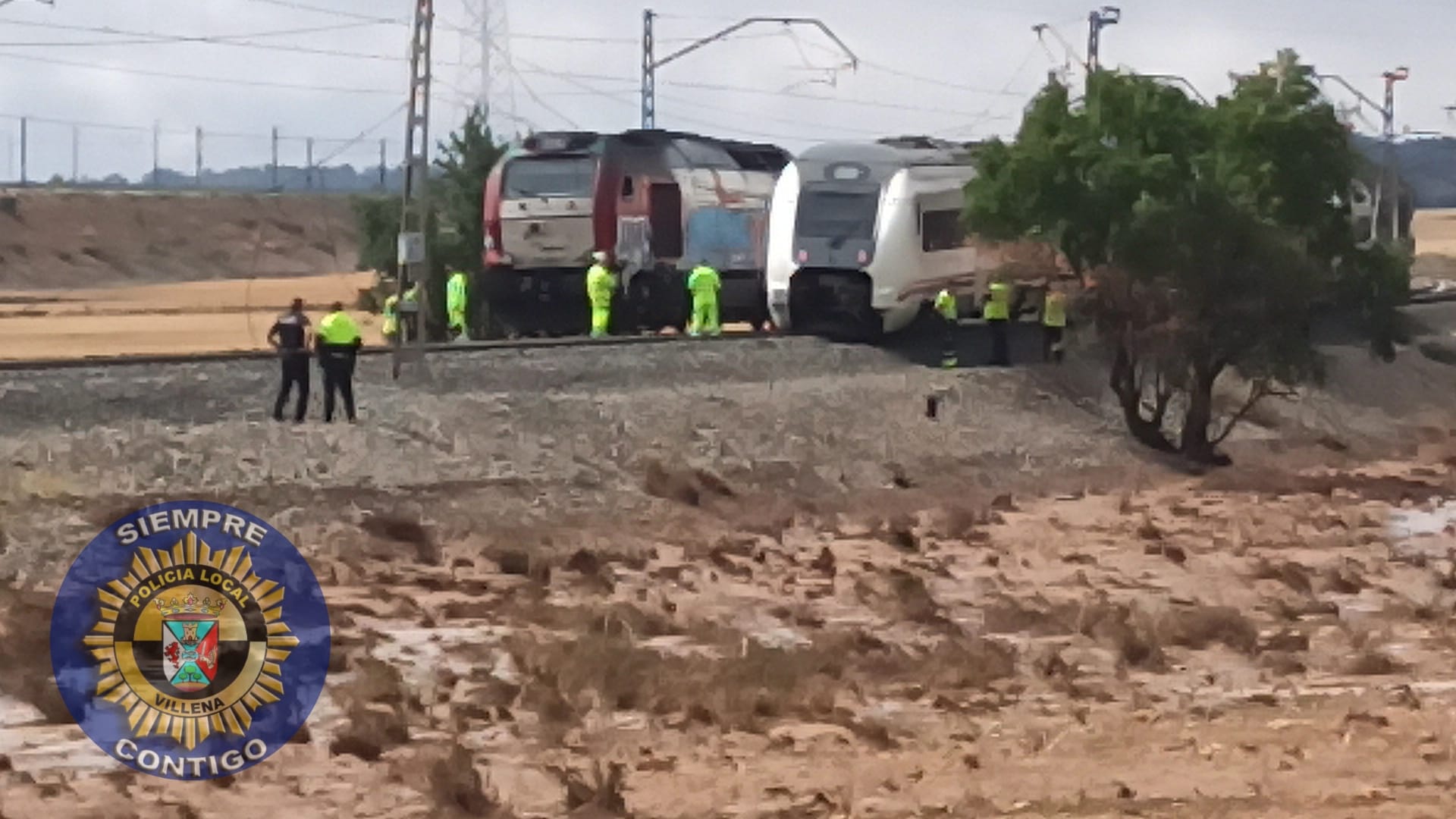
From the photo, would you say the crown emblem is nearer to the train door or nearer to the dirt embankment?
the train door

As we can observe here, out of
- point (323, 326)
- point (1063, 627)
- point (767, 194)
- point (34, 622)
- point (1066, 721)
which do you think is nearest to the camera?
point (1066, 721)

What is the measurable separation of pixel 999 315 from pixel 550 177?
6934 mm

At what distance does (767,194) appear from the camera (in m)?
41.1

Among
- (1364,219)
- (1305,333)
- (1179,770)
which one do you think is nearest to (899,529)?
(1305,333)

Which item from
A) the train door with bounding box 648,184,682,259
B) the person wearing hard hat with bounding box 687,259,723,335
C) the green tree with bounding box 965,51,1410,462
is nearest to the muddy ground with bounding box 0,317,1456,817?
the green tree with bounding box 965,51,1410,462

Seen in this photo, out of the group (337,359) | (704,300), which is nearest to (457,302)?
(704,300)

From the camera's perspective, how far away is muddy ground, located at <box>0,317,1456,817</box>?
16.0m

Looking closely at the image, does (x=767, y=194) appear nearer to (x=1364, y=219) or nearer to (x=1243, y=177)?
(x=1243, y=177)

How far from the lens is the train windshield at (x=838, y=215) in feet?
119

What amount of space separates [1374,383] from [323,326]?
81.8 ft

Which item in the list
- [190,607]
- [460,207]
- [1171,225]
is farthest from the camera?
[460,207]

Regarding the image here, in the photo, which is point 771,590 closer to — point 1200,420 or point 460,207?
point 1200,420

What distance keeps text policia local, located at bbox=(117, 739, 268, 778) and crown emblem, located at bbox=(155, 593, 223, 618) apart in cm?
251

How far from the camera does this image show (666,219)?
38.3m
